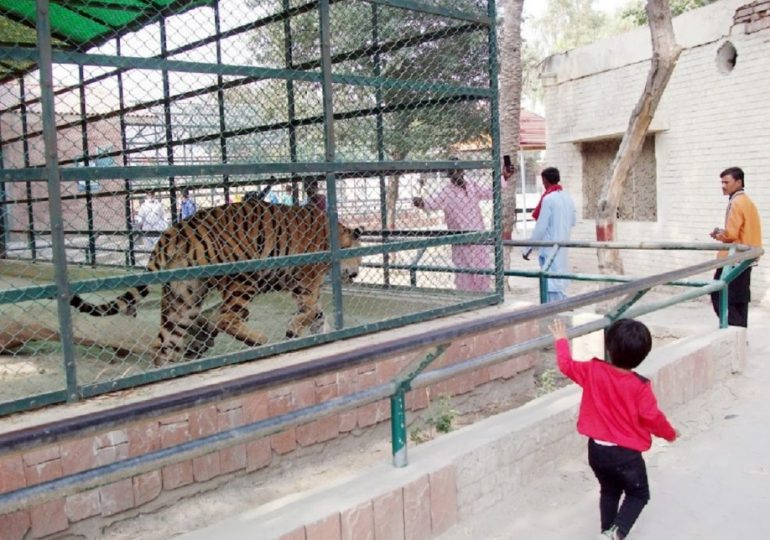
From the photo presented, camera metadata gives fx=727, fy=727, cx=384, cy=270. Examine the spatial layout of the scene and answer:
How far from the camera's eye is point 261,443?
143 inches

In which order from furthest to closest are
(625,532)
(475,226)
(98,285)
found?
(475,226)
(98,285)
(625,532)

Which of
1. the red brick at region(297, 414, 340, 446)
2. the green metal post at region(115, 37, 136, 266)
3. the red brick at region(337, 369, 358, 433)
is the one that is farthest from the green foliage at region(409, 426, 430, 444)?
the green metal post at region(115, 37, 136, 266)

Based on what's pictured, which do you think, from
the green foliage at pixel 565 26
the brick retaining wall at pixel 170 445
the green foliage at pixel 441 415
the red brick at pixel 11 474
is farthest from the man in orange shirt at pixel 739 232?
the green foliage at pixel 565 26

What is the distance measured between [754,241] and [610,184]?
2413 mm

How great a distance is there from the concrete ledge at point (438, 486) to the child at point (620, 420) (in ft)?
1.62

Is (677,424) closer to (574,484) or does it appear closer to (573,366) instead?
(574,484)

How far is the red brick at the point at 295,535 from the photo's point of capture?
2352 mm

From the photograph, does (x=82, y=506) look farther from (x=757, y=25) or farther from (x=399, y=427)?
(x=757, y=25)

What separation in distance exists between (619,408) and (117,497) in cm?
212

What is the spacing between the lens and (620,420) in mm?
2789

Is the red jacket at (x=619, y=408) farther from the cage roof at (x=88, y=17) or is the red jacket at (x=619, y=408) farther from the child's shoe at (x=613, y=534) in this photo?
the cage roof at (x=88, y=17)

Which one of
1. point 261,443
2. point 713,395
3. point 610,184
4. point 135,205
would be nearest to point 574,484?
point 261,443

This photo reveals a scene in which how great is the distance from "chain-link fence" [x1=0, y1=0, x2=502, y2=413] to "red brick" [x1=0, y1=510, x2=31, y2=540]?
418mm

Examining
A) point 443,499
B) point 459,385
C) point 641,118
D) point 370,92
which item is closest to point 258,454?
point 443,499
